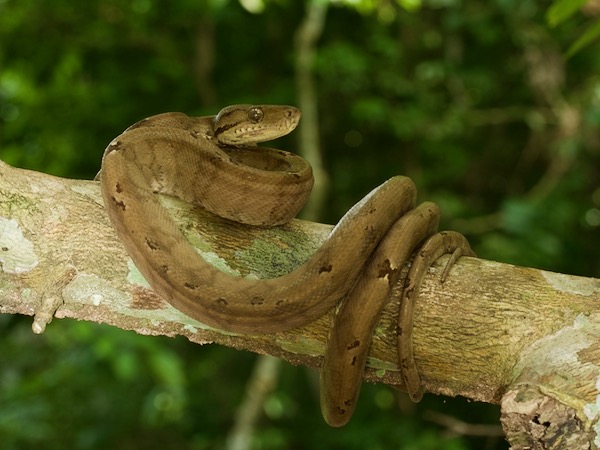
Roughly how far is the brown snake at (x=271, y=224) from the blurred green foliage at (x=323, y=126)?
291 cm

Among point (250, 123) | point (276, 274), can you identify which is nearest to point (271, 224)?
point (276, 274)

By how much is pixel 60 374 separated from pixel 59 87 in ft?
8.28

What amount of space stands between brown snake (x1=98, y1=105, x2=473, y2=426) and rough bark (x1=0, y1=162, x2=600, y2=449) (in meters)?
0.06

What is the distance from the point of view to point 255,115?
121 inches

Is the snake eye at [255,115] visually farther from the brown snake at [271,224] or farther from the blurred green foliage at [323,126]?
the blurred green foliage at [323,126]

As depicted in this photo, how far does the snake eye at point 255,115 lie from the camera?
3059 millimetres

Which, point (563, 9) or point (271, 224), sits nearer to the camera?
point (563, 9)

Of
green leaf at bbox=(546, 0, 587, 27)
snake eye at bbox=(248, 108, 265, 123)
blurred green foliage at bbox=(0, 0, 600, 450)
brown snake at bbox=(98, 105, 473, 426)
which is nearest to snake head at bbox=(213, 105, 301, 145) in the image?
snake eye at bbox=(248, 108, 265, 123)

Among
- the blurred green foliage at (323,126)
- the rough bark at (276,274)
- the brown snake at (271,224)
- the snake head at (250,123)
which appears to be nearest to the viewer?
the rough bark at (276,274)

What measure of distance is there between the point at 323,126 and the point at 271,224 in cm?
484

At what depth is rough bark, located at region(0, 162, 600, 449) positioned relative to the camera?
220cm

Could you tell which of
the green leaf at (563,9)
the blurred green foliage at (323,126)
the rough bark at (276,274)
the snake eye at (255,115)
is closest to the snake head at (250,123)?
the snake eye at (255,115)

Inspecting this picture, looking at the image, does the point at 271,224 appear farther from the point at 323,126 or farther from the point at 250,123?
the point at 323,126

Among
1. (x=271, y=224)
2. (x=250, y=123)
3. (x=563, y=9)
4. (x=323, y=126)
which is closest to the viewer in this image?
Result: (x=563, y=9)
